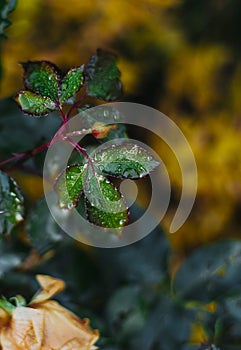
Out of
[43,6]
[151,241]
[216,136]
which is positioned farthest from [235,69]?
[151,241]

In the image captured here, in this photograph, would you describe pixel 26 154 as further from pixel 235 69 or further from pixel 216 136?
pixel 235 69

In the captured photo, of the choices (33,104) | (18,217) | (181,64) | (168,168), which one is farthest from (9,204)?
A: (181,64)

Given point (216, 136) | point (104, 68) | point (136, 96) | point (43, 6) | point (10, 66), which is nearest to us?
point (104, 68)

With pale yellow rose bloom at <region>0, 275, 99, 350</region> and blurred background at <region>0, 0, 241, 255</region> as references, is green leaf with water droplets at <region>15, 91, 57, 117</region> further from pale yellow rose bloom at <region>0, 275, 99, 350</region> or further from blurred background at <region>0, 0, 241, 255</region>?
blurred background at <region>0, 0, 241, 255</region>

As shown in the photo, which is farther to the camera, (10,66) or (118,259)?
(10,66)

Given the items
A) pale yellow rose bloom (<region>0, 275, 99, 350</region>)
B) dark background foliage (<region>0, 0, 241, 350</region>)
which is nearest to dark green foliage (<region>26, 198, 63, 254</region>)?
dark background foliage (<region>0, 0, 241, 350</region>)

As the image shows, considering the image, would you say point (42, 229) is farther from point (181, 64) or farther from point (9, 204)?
point (181, 64)
